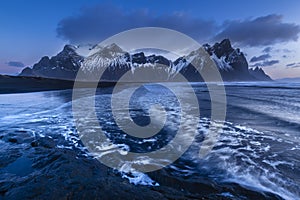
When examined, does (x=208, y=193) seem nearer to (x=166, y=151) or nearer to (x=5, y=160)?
(x=166, y=151)

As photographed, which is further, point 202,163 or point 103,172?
point 202,163

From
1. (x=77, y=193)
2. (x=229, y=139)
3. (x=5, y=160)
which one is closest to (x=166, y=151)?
(x=229, y=139)

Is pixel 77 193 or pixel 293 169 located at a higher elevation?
pixel 77 193

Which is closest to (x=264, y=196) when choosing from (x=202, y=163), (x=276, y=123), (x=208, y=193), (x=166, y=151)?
(x=208, y=193)

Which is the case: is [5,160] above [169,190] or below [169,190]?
above

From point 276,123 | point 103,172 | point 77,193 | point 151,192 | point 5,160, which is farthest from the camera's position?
point 276,123

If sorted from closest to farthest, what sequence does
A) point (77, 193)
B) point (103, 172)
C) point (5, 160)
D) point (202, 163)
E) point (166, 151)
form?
point (77, 193) < point (103, 172) < point (5, 160) < point (202, 163) < point (166, 151)

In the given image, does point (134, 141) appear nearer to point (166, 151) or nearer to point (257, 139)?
point (166, 151)

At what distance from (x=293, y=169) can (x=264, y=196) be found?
163 cm

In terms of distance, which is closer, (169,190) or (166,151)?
(169,190)

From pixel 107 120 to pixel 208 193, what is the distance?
6577mm

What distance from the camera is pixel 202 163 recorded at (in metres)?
4.60

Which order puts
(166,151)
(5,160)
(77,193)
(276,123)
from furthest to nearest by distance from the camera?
(276,123), (166,151), (5,160), (77,193)

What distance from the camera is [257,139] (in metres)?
6.33
